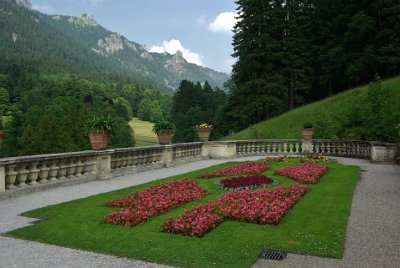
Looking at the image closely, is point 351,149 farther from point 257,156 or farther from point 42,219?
point 42,219

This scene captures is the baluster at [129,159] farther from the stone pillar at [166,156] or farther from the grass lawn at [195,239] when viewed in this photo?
the grass lawn at [195,239]

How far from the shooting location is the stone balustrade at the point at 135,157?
11.9 meters

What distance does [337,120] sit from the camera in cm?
3250

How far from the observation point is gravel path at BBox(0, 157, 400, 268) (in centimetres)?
609

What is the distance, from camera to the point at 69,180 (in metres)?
13.5

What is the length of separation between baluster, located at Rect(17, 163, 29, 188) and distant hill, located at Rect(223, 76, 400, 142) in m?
22.0

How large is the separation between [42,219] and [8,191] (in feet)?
10.3

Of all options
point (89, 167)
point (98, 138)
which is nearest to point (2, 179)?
point (89, 167)

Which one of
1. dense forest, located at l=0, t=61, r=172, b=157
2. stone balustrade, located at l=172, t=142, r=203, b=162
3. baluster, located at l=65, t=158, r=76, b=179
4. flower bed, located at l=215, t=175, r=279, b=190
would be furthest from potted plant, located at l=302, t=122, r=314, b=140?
baluster, located at l=65, t=158, r=76, b=179

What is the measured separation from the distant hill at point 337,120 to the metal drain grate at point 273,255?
21.3 metres

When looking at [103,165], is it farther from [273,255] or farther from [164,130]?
[273,255]

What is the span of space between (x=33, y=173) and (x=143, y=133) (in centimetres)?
10998

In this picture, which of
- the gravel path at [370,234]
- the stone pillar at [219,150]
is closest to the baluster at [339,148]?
the stone pillar at [219,150]

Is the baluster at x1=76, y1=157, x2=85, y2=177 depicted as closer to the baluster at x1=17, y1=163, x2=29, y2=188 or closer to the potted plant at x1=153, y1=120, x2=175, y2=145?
the baluster at x1=17, y1=163, x2=29, y2=188
